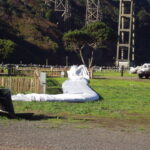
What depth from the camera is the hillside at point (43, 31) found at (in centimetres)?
10419

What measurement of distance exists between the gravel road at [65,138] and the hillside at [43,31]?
7422 centimetres

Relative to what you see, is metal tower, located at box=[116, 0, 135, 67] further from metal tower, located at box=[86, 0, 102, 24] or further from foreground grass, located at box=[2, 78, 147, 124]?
foreground grass, located at box=[2, 78, 147, 124]

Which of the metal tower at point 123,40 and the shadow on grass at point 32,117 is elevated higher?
the metal tower at point 123,40

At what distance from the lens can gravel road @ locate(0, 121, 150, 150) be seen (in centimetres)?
1255

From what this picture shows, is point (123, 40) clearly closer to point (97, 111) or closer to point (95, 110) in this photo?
point (95, 110)

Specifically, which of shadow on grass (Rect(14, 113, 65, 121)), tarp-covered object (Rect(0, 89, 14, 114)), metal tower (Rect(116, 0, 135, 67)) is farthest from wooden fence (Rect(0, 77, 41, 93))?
metal tower (Rect(116, 0, 135, 67))

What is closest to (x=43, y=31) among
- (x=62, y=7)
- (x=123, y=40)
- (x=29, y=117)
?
(x=123, y=40)

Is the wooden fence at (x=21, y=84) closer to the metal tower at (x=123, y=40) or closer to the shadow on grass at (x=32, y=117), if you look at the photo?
the shadow on grass at (x=32, y=117)

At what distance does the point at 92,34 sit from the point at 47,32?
19141 millimetres

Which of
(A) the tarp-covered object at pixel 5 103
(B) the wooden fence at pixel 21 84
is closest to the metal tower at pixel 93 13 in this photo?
(B) the wooden fence at pixel 21 84

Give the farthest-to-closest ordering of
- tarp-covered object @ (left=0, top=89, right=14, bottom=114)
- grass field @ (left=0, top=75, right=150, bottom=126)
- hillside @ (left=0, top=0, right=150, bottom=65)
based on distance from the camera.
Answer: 1. hillside @ (left=0, top=0, right=150, bottom=65)
2. grass field @ (left=0, top=75, right=150, bottom=126)
3. tarp-covered object @ (left=0, top=89, right=14, bottom=114)

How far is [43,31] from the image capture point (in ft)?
371

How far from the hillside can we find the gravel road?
74222 millimetres

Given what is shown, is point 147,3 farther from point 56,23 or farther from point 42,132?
point 42,132
